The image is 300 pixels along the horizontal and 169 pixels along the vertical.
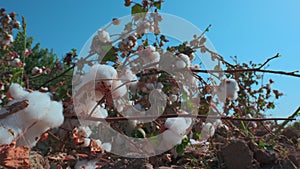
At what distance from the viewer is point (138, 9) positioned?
59.8 inches

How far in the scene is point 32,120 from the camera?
0.64 m

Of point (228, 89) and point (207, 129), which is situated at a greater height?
point (228, 89)

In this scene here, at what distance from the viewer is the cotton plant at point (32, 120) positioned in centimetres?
63

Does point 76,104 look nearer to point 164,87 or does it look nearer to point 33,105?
point 33,105

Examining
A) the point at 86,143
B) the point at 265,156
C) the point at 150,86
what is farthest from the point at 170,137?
the point at 265,156

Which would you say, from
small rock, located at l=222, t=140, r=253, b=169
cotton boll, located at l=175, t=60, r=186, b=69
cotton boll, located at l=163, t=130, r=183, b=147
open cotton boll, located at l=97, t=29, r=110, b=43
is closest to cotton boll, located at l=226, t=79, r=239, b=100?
cotton boll, located at l=175, t=60, r=186, b=69

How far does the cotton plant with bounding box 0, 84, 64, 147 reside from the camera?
0.63 meters

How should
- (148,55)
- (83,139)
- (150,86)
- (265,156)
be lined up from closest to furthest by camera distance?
1. (83,139)
2. (148,55)
3. (150,86)
4. (265,156)

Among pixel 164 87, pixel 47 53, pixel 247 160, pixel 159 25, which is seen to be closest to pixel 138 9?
pixel 159 25

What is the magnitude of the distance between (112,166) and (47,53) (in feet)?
45.6

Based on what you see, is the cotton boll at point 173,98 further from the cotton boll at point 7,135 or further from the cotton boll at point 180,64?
the cotton boll at point 7,135

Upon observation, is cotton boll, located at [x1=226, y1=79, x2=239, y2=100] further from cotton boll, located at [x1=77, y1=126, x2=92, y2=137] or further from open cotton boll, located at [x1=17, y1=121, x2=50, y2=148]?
open cotton boll, located at [x1=17, y1=121, x2=50, y2=148]

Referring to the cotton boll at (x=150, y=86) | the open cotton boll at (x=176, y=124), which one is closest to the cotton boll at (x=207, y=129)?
the cotton boll at (x=150, y=86)

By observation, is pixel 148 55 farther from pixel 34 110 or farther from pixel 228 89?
pixel 34 110
